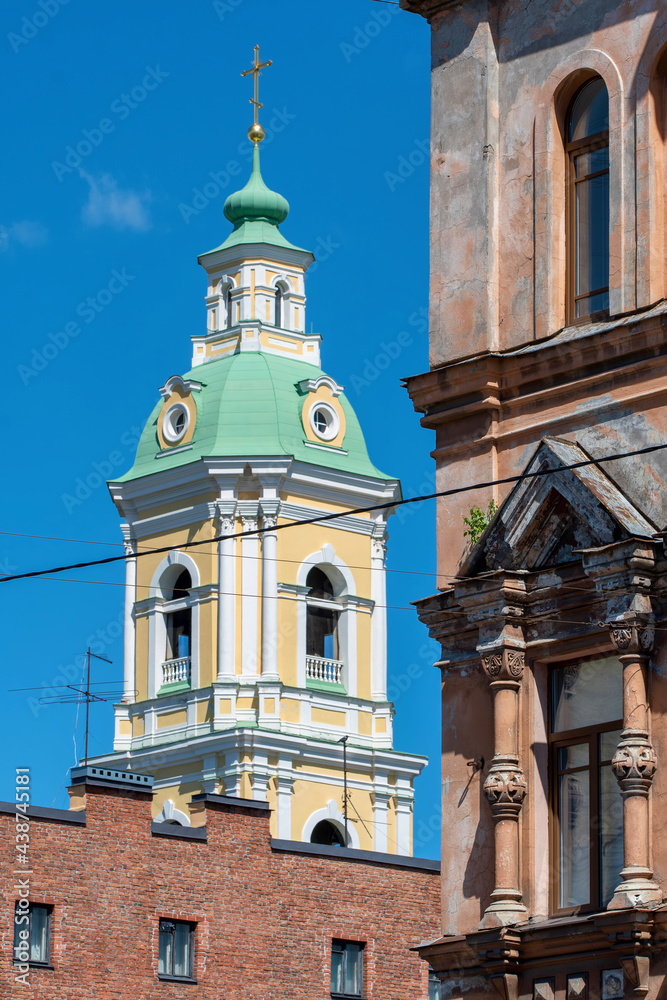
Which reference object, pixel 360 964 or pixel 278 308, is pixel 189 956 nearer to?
pixel 360 964

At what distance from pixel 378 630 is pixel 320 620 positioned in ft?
5.46

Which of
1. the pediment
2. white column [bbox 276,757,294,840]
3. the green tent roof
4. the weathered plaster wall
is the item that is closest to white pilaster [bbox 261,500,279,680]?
the green tent roof

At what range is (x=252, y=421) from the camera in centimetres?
6544

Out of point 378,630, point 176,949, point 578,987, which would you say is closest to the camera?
point 578,987

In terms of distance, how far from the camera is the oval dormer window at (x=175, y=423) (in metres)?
66.8

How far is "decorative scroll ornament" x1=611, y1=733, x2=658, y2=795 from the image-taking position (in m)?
20.9

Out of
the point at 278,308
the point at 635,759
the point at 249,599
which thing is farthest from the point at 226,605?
the point at 635,759

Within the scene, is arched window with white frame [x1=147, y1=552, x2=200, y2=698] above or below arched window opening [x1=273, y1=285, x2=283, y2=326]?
below

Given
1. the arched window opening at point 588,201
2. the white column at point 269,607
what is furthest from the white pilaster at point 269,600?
the arched window opening at point 588,201

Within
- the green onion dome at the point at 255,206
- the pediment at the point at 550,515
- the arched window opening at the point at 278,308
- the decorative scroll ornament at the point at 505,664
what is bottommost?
the decorative scroll ornament at the point at 505,664

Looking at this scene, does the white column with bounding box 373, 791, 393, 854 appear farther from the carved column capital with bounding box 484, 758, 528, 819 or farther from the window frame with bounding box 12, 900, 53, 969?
the carved column capital with bounding box 484, 758, 528, 819

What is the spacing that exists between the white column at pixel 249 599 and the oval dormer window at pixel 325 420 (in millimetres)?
4558

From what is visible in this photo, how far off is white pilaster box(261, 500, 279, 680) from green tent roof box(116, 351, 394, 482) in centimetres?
179

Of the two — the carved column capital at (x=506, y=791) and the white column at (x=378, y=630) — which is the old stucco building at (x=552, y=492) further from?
the white column at (x=378, y=630)
